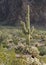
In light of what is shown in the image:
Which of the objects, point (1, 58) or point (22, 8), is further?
point (22, 8)

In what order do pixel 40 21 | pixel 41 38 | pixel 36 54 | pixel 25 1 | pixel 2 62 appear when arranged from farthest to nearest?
pixel 25 1 → pixel 40 21 → pixel 41 38 → pixel 36 54 → pixel 2 62

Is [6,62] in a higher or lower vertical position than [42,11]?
higher

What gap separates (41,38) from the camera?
35.4m

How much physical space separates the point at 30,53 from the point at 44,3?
1473 inches

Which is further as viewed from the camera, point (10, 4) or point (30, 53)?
point (10, 4)

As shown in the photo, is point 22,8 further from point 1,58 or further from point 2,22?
point 1,58

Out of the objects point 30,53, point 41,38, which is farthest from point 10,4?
point 30,53

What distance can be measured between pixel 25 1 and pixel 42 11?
4308 mm

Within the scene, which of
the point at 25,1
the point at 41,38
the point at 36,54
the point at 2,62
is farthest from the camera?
the point at 25,1

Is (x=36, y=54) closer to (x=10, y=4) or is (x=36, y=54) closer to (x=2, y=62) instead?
(x=2, y=62)

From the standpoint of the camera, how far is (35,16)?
5734 cm

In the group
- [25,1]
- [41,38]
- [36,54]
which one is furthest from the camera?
[25,1]

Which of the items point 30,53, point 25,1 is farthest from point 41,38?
point 25,1

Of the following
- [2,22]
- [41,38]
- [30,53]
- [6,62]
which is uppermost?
[6,62]
